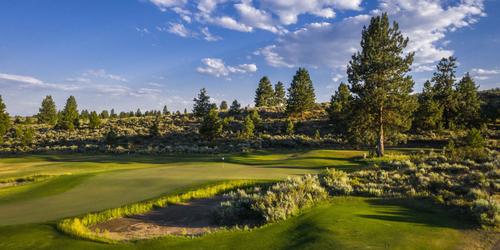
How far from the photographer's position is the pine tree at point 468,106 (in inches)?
2349

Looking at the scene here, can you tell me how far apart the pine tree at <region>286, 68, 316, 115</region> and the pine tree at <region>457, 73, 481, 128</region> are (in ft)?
98.1

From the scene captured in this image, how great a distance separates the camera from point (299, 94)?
77875 millimetres

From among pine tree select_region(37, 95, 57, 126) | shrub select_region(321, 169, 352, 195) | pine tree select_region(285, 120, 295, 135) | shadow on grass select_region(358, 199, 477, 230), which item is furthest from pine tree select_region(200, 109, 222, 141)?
pine tree select_region(37, 95, 57, 126)

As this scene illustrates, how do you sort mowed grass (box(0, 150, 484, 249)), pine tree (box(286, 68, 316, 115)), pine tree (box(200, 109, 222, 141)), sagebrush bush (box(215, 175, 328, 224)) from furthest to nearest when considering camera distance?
pine tree (box(286, 68, 316, 115))
pine tree (box(200, 109, 222, 141))
sagebrush bush (box(215, 175, 328, 224))
mowed grass (box(0, 150, 484, 249))

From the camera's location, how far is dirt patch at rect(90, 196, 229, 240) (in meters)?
11.4

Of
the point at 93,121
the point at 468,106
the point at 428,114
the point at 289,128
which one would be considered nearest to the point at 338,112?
the point at 289,128

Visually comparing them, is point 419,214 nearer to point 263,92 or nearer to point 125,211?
point 125,211

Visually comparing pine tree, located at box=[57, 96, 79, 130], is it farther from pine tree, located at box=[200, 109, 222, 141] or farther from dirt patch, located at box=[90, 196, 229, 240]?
dirt patch, located at box=[90, 196, 229, 240]

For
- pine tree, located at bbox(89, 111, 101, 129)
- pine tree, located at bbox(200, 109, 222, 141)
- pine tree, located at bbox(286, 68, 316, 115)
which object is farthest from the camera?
pine tree, located at bbox(89, 111, 101, 129)

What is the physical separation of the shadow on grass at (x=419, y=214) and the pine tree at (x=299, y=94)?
64636 millimetres

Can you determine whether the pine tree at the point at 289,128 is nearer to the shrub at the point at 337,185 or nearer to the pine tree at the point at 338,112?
the pine tree at the point at 338,112

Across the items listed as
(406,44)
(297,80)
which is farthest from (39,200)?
(297,80)

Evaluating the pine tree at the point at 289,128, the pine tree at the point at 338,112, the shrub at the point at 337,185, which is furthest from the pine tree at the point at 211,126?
the shrub at the point at 337,185

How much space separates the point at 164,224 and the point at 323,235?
634 centimetres
